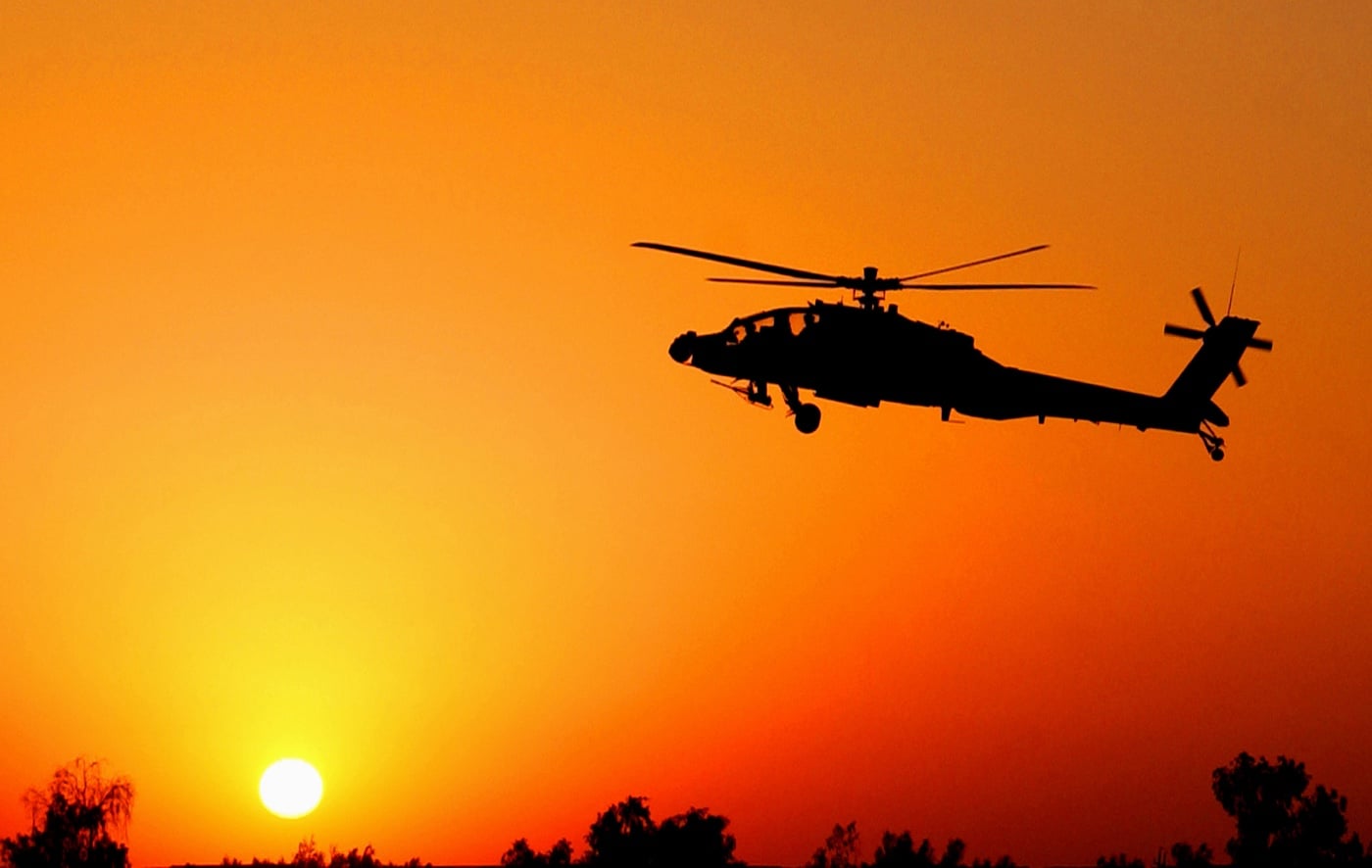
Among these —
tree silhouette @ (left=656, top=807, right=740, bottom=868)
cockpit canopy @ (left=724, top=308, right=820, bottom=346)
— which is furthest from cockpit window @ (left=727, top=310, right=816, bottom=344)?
tree silhouette @ (left=656, top=807, right=740, bottom=868)

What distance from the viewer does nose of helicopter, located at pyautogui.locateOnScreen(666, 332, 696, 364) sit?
57.7 meters

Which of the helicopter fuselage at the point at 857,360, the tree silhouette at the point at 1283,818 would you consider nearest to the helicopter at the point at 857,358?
the helicopter fuselage at the point at 857,360

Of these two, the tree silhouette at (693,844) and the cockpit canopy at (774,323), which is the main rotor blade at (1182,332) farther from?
the tree silhouette at (693,844)

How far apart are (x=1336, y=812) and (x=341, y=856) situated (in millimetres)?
86125

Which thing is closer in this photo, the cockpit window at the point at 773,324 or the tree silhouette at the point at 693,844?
the cockpit window at the point at 773,324

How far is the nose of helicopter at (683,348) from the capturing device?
5772 cm

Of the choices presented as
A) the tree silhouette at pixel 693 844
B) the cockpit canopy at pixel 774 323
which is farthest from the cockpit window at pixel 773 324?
the tree silhouette at pixel 693 844

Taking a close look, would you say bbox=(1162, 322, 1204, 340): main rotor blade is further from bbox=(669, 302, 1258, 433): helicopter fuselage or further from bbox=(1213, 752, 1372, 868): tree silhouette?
bbox=(1213, 752, 1372, 868): tree silhouette

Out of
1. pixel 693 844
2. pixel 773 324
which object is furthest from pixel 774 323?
pixel 693 844

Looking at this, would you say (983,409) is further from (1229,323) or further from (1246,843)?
(1246,843)

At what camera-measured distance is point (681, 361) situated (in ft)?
189

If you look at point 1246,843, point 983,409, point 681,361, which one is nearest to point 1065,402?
point 983,409

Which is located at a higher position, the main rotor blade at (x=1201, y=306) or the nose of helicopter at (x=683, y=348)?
the main rotor blade at (x=1201, y=306)

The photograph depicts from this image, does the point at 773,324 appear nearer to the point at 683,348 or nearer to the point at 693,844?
the point at 683,348
